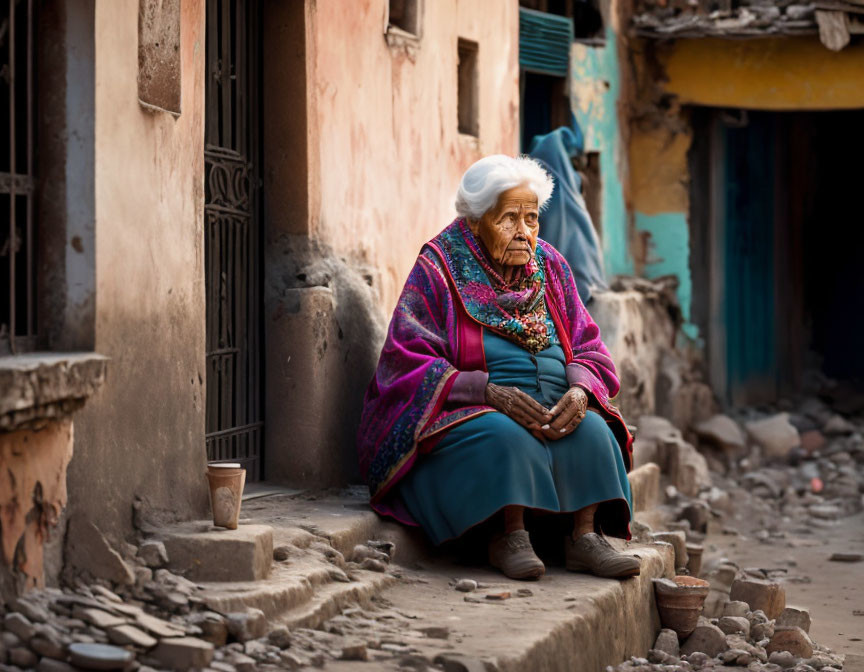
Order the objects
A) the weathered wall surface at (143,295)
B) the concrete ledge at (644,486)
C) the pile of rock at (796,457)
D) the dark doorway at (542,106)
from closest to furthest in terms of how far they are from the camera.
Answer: the weathered wall surface at (143,295)
the concrete ledge at (644,486)
the pile of rock at (796,457)
the dark doorway at (542,106)

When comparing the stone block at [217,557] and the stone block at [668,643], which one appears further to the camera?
the stone block at [668,643]

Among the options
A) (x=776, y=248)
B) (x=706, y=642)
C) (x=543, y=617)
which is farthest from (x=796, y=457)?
(x=543, y=617)

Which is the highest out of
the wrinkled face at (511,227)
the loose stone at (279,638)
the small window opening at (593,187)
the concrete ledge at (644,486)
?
the small window opening at (593,187)

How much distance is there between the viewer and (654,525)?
823 centimetres

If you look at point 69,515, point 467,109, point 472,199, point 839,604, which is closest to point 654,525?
point 839,604

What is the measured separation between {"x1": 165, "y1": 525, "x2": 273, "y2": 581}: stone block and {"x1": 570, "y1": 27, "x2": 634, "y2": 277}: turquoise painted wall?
723cm

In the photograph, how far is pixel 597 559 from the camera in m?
5.23

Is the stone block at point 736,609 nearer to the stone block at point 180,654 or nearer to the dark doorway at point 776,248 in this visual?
the stone block at point 180,654

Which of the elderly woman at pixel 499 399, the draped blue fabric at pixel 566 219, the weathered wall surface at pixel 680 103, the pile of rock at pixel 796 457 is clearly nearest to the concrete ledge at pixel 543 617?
the elderly woman at pixel 499 399

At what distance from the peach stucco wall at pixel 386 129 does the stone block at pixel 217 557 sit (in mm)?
1971

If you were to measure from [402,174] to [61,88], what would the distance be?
116 inches

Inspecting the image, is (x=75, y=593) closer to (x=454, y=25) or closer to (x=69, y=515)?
(x=69, y=515)

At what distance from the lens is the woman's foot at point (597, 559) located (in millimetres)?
5199

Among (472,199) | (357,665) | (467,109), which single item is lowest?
(357,665)
